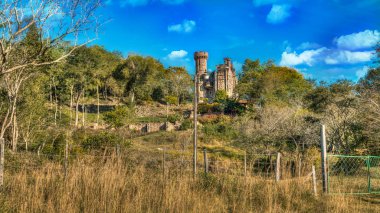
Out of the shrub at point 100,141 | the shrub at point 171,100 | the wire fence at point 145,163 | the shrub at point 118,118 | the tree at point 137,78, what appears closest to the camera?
the wire fence at point 145,163

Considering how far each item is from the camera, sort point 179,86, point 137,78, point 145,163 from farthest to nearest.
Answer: point 179,86, point 137,78, point 145,163

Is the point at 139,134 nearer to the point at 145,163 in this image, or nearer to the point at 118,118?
the point at 118,118

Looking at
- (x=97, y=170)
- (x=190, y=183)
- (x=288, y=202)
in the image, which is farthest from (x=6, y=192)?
(x=288, y=202)

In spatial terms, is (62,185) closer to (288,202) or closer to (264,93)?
(288,202)

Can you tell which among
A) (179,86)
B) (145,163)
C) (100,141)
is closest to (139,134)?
(100,141)

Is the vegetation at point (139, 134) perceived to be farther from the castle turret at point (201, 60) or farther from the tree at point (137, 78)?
the castle turret at point (201, 60)

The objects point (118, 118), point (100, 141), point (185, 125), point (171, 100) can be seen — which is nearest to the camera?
point (100, 141)

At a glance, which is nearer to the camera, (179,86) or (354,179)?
(354,179)

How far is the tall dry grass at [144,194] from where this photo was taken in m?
4.50

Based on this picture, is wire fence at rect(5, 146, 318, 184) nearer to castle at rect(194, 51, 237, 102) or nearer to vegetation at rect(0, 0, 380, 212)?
vegetation at rect(0, 0, 380, 212)

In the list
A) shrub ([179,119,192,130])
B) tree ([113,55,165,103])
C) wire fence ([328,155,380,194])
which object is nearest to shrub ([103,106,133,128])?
shrub ([179,119,192,130])

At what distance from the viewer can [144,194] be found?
4.95 meters

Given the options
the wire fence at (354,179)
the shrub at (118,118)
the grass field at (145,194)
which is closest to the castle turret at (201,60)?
the shrub at (118,118)

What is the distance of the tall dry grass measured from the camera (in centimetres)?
450
